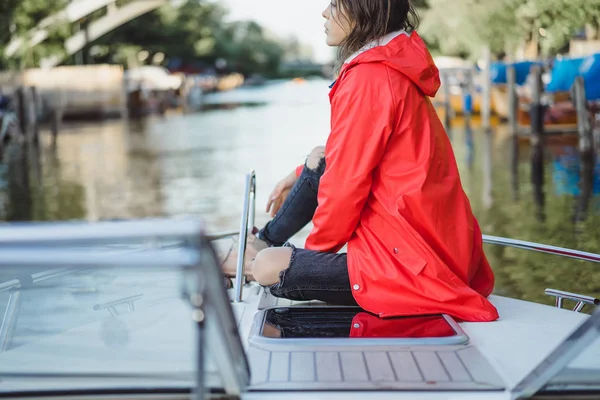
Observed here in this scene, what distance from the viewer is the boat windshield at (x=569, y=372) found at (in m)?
2.25

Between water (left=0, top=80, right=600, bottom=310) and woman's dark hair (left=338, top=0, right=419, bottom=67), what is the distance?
11.6 ft

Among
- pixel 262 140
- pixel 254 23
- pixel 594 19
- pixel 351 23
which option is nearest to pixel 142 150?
pixel 262 140

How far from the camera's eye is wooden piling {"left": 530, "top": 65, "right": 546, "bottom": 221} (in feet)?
39.6

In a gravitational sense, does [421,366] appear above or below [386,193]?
below

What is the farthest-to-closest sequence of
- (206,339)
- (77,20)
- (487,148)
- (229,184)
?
1. (77,20)
2. (487,148)
3. (229,184)
4. (206,339)

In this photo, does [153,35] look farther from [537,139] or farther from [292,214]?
[292,214]

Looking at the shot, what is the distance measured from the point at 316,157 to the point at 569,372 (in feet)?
5.57

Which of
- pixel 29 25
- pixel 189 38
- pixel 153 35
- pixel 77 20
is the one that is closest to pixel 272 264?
pixel 29 25

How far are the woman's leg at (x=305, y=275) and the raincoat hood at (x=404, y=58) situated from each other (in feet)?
2.22

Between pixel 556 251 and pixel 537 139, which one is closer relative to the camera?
pixel 556 251

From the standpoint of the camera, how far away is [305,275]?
3486 mm

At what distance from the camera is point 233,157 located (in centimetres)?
1939

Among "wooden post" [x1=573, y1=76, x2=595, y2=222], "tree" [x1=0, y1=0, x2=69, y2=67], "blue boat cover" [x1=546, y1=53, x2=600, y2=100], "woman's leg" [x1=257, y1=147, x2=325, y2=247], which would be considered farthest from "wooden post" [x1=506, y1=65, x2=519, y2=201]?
"tree" [x1=0, y1=0, x2=69, y2=67]

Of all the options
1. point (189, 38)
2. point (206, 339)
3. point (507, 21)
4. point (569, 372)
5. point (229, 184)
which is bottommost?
point (229, 184)
